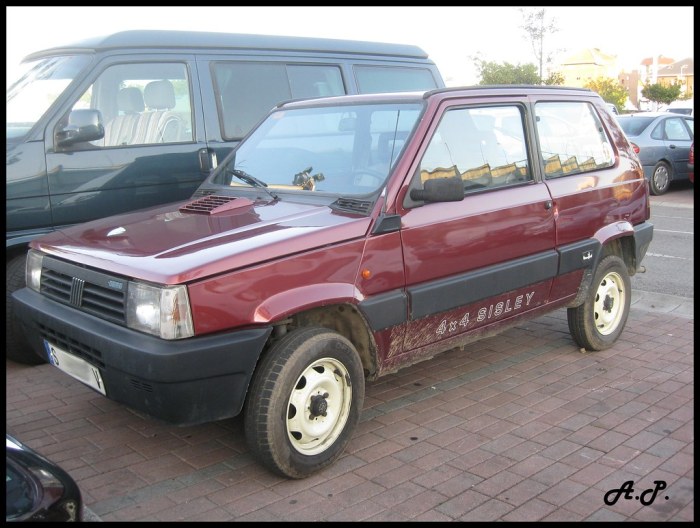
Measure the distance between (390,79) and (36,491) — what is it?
5.58 metres

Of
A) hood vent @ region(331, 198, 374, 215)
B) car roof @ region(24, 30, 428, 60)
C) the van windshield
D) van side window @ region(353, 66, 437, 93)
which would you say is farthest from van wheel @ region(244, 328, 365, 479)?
van side window @ region(353, 66, 437, 93)

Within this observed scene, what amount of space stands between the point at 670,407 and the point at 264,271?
108 inches

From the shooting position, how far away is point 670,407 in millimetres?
4359

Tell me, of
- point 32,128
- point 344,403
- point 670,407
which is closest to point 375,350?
point 344,403

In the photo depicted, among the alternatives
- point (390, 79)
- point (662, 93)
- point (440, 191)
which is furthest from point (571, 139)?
point (662, 93)

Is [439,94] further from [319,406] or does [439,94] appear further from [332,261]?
[319,406]

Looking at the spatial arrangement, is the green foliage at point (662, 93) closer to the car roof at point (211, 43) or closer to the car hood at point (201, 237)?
the car roof at point (211, 43)

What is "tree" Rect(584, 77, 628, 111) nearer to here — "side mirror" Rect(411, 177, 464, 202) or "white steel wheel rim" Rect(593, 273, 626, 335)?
"white steel wheel rim" Rect(593, 273, 626, 335)

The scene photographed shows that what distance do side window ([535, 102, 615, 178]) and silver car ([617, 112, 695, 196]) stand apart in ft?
32.3

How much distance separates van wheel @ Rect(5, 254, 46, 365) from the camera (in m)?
4.81

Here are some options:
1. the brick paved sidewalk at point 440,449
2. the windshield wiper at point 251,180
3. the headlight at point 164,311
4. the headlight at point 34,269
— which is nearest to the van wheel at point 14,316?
the brick paved sidewalk at point 440,449

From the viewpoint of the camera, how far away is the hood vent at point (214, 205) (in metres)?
4.06

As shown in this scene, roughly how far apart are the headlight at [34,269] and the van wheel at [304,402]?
1.49m

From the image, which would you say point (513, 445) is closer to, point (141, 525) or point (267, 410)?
point (267, 410)
